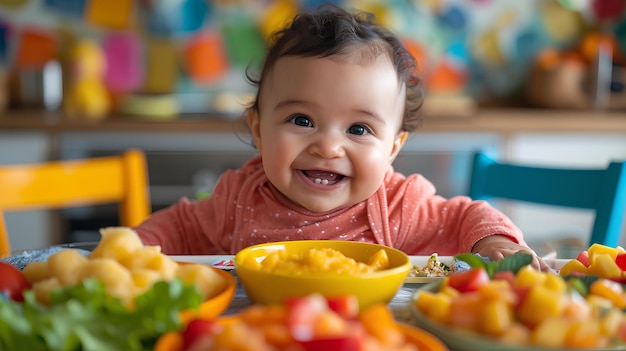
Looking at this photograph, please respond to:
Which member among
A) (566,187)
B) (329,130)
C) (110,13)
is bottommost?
(566,187)

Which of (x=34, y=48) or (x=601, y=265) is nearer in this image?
(x=601, y=265)

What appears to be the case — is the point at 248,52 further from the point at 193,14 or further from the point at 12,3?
the point at 12,3

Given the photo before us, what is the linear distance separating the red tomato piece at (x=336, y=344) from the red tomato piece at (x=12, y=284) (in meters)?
0.31

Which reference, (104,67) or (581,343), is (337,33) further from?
(104,67)

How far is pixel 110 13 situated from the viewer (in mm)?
3518

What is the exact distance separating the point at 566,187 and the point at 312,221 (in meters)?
0.60

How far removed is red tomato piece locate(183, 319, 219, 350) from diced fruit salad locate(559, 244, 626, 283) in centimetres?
40

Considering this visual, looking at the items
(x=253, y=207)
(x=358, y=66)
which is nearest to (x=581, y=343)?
(x=358, y=66)

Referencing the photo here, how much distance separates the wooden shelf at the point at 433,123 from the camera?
2.99 m

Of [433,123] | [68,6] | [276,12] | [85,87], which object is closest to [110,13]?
[68,6]

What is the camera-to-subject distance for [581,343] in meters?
0.55

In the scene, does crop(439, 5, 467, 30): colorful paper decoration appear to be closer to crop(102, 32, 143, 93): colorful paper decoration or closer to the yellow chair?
crop(102, 32, 143, 93): colorful paper decoration

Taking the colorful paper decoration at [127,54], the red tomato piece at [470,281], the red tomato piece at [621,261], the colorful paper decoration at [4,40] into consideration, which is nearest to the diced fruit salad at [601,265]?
the red tomato piece at [621,261]

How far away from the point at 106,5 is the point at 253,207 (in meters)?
2.54
